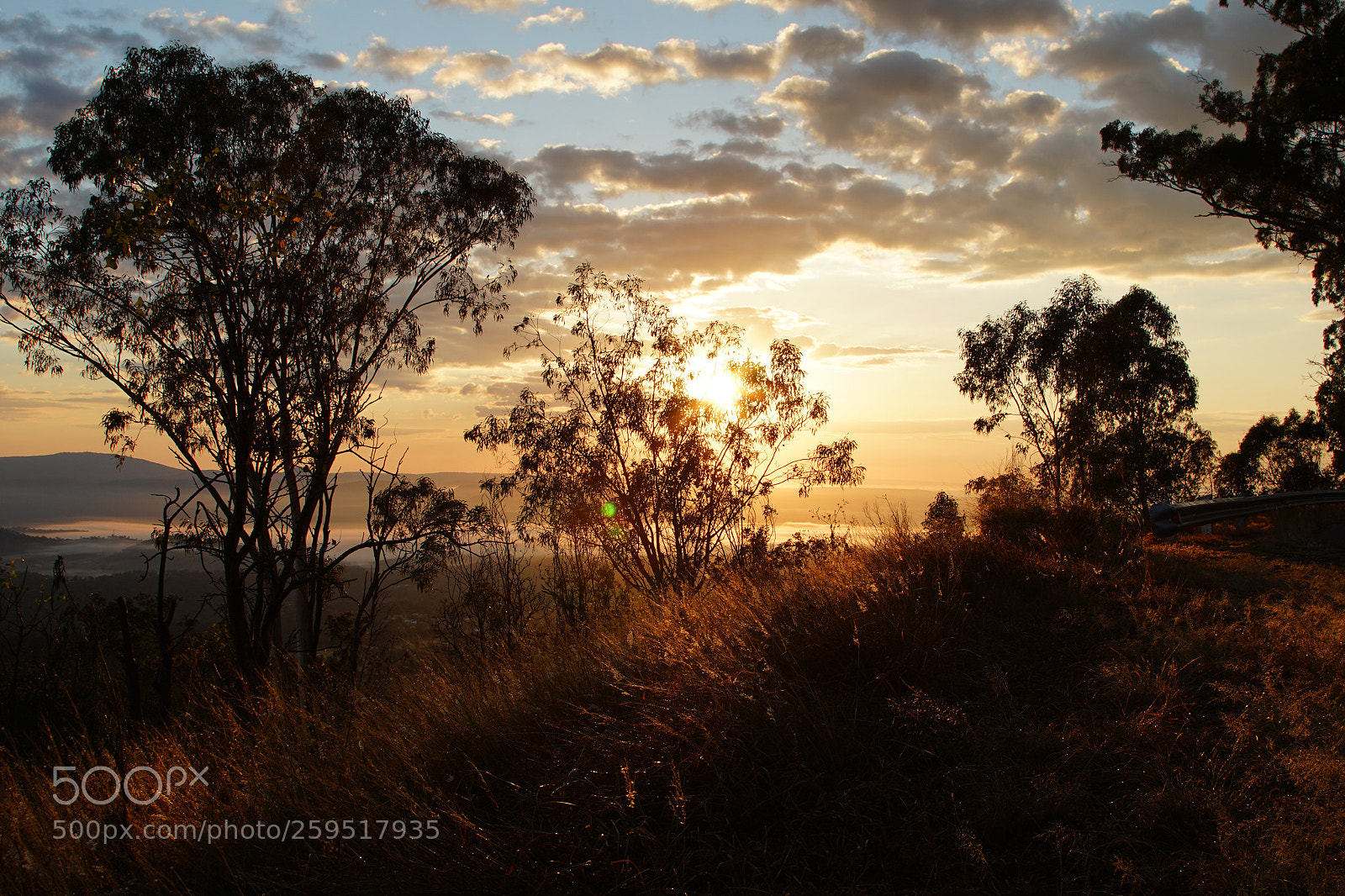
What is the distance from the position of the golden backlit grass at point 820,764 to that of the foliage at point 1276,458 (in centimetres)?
3272

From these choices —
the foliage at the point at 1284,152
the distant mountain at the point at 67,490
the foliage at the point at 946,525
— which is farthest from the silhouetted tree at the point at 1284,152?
the distant mountain at the point at 67,490

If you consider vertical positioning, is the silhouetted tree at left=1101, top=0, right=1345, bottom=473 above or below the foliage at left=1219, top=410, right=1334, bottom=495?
above

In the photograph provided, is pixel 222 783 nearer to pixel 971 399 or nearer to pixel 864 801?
pixel 864 801

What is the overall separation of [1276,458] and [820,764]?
39.9m

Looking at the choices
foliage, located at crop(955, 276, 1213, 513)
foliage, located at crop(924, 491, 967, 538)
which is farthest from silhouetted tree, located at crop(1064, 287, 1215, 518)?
foliage, located at crop(924, 491, 967, 538)

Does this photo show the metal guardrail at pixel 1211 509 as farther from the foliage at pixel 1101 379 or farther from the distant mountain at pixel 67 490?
the distant mountain at pixel 67 490

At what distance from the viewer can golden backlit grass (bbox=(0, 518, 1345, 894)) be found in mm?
2949

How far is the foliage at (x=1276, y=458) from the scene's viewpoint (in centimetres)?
3095

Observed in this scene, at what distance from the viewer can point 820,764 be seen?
3600 millimetres

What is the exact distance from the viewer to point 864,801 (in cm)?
335

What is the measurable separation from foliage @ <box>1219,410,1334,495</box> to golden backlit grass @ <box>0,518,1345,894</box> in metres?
32.7

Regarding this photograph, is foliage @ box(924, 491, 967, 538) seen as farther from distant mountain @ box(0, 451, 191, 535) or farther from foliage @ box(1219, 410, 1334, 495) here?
distant mountain @ box(0, 451, 191, 535)

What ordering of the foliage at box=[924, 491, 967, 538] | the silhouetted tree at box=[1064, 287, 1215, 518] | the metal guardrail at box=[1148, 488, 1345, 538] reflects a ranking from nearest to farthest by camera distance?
1. the foliage at box=[924, 491, 967, 538]
2. the metal guardrail at box=[1148, 488, 1345, 538]
3. the silhouetted tree at box=[1064, 287, 1215, 518]

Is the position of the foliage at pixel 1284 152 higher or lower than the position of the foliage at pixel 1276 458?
higher
